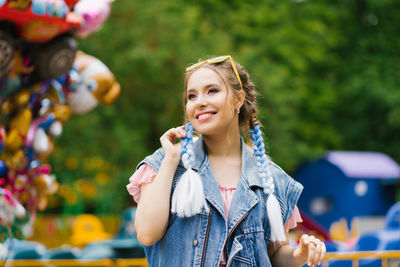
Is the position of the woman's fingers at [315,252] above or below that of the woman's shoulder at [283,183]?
below

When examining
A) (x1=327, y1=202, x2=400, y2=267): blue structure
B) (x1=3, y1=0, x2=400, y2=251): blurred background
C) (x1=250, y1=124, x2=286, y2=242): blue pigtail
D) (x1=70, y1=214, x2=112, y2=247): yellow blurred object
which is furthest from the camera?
(x1=3, y1=0, x2=400, y2=251): blurred background

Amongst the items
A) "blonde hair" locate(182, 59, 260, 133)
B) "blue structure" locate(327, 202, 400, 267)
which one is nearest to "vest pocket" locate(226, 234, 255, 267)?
"blonde hair" locate(182, 59, 260, 133)

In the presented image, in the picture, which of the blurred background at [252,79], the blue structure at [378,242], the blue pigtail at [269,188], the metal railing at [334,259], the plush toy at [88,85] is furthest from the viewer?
the blurred background at [252,79]

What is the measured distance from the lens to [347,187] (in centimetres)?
1566

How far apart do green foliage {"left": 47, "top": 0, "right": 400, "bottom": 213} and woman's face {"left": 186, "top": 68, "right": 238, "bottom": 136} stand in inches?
380

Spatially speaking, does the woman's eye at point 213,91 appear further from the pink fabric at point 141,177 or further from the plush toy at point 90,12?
the plush toy at point 90,12

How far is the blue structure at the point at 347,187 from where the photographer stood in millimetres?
15609

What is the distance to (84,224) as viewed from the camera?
38.5ft

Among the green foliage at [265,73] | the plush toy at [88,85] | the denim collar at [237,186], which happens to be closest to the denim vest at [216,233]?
the denim collar at [237,186]

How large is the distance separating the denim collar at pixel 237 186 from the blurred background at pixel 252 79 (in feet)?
31.0

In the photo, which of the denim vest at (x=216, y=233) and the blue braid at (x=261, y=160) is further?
the blue braid at (x=261, y=160)

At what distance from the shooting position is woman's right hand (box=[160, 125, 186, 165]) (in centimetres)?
234

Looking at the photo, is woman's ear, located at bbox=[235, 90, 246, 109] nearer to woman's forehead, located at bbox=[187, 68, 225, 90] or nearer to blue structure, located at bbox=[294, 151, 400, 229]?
woman's forehead, located at bbox=[187, 68, 225, 90]

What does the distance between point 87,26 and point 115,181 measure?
748cm
